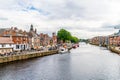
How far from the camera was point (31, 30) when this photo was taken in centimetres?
12506

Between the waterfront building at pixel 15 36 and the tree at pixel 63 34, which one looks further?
the tree at pixel 63 34

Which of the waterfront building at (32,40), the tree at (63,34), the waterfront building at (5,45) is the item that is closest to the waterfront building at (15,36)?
the waterfront building at (5,45)

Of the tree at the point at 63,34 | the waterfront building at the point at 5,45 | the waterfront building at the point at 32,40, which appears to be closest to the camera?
the waterfront building at the point at 5,45

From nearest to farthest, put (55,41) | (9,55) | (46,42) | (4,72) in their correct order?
1. (4,72)
2. (9,55)
3. (46,42)
4. (55,41)

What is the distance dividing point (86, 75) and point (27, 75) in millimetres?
11611

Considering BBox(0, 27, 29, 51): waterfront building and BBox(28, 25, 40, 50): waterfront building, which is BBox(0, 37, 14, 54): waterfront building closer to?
BBox(0, 27, 29, 51): waterfront building

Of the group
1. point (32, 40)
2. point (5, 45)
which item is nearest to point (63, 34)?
point (32, 40)

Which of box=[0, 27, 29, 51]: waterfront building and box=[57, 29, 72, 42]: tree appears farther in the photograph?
box=[57, 29, 72, 42]: tree

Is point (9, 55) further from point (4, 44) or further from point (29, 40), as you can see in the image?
point (29, 40)

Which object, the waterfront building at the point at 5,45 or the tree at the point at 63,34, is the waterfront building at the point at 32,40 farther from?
the tree at the point at 63,34

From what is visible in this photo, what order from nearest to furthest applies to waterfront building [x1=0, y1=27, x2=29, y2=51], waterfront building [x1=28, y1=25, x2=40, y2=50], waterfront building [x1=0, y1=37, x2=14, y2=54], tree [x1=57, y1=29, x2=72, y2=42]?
waterfront building [x1=0, y1=37, x2=14, y2=54] < waterfront building [x1=0, y1=27, x2=29, y2=51] < waterfront building [x1=28, y1=25, x2=40, y2=50] < tree [x1=57, y1=29, x2=72, y2=42]

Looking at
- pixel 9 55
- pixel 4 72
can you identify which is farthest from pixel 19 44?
pixel 4 72

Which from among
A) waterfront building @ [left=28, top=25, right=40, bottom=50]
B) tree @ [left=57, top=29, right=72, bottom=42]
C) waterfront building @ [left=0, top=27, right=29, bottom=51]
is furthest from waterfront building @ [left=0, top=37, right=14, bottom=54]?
tree @ [left=57, top=29, right=72, bottom=42]

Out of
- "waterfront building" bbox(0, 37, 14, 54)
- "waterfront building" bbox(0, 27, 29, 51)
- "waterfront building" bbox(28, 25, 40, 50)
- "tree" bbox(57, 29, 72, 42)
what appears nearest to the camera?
"waterfront building" bbox(0, 37, 14, 54)
